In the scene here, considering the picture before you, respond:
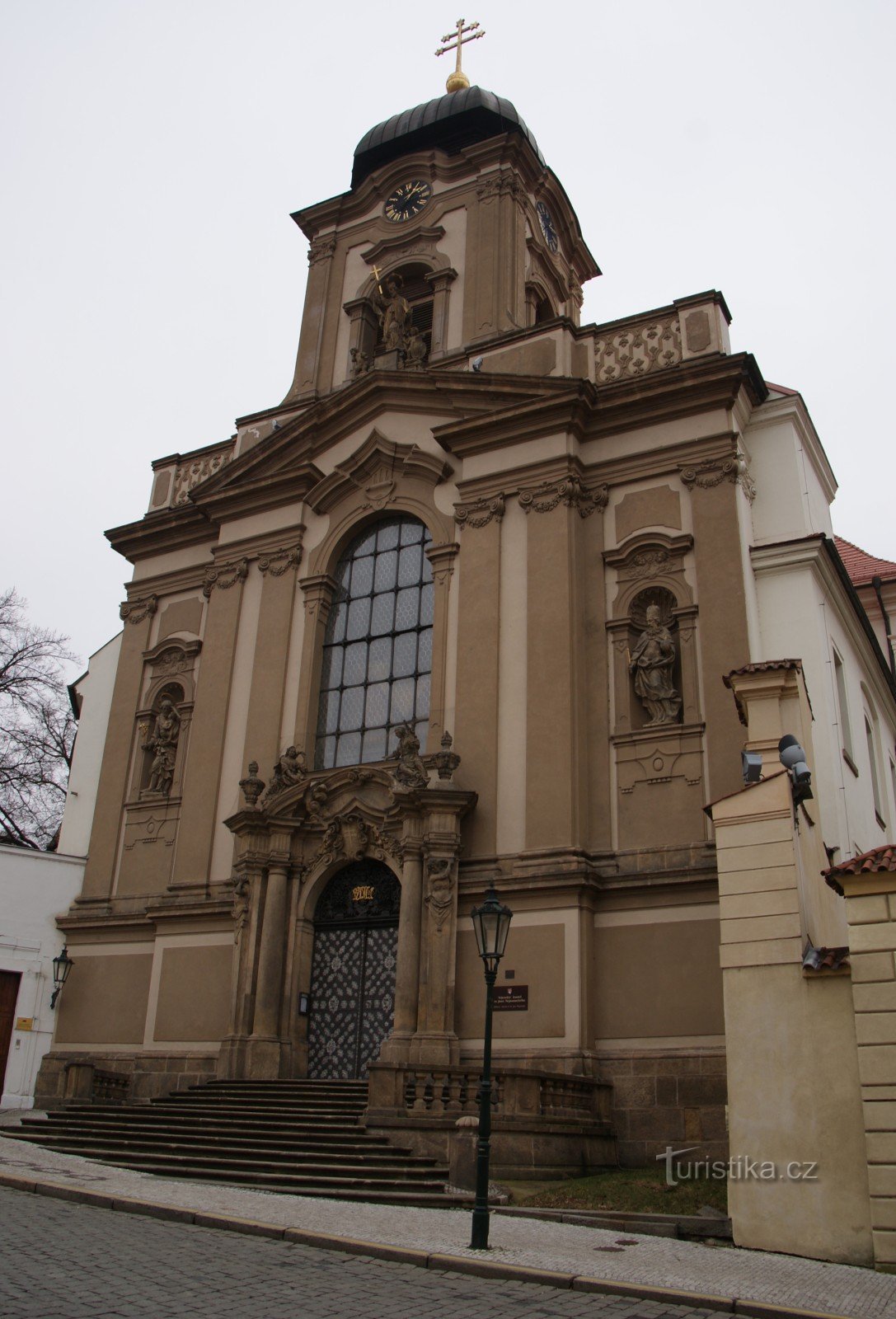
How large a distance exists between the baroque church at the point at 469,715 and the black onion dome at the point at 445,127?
2063 mm

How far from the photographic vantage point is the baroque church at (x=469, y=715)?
1644 centimetres

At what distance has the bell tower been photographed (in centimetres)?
2461

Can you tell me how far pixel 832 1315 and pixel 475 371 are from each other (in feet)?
57.4

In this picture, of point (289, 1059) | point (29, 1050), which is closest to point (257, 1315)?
point (289, 1059)

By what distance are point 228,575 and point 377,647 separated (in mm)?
4022

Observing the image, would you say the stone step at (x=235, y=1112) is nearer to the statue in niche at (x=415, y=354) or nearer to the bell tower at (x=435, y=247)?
the bell tower at (x=435, y=247)

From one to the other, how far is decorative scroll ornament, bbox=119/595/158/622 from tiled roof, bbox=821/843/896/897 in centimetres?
1766

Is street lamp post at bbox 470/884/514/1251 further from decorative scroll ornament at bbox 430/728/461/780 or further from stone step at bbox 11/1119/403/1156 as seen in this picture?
decorative scroll ornament at bbox 430/728/461/780

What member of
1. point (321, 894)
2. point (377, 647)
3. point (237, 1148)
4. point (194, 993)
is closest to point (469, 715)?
point (377, 647)

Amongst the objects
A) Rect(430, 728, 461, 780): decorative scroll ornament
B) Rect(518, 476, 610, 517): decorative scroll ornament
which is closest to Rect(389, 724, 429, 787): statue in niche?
Rect(430, 728, 461, 780): decorative scroll ornament

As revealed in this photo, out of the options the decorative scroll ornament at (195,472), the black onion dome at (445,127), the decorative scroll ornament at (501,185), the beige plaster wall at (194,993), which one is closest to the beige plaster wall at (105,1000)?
the beige plaster wall at (194,993)

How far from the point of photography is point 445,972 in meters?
17.4

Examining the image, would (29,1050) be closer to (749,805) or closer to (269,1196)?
(269,1196)

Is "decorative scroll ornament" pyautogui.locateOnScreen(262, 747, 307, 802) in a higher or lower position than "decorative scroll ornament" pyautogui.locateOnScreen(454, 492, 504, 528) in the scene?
lower
